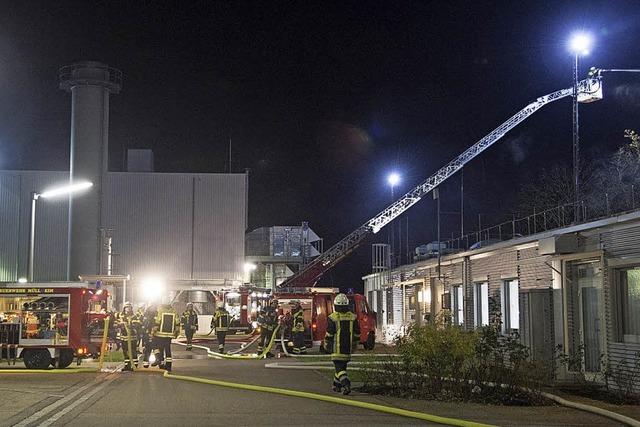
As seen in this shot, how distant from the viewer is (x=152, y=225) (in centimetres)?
5191

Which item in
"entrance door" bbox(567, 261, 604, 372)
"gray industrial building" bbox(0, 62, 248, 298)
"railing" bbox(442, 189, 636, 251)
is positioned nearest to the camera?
"entrance door" bbox(567, 261, 604, 372)

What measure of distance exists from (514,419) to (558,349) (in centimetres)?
610

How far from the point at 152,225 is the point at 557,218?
105ft

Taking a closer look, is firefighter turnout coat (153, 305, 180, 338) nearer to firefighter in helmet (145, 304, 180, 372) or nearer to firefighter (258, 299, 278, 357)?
firefighter in helmet (145, 304, 180, 372)

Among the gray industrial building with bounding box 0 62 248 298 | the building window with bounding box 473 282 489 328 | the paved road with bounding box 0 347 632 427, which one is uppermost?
the gray industrial building with bounding box 0 62 248 298

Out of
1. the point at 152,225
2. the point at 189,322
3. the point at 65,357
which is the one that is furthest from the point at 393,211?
the point at 65,357

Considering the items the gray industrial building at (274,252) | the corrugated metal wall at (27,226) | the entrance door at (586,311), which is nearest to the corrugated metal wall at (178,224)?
the corrugated metal wall at (27,226)

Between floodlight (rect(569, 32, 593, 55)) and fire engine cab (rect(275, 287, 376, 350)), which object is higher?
floodlight (rect(569, 32, 593, 55))

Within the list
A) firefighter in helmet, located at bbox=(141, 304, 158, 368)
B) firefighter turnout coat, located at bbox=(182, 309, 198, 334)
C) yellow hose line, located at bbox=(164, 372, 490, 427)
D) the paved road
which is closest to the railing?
the paved road

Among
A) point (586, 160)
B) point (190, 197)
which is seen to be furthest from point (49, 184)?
point (586, 160)

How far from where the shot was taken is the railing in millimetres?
20603

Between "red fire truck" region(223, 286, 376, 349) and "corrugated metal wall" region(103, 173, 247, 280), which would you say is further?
"corrugated metal wall" region(103, 173, 247, 280)

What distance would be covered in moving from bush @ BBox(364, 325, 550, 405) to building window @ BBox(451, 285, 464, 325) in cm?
1170

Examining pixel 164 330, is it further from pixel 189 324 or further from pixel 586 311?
pixel 586 311
